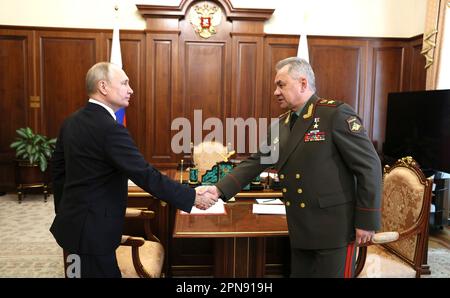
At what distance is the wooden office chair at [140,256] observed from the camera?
2.18 meters

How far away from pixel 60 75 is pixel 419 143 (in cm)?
514

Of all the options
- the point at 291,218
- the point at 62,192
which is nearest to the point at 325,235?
the point at 291,218

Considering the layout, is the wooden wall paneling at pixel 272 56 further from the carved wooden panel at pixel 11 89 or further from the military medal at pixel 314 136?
the military medal at pixel 314 136

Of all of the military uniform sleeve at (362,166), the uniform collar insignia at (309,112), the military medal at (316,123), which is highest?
the uniform collar insignia at (309,112)

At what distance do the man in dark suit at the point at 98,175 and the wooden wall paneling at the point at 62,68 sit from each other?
452 cm

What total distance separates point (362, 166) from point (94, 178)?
1.19 meters

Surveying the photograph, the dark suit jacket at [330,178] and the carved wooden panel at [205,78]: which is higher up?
the carved wooden panel at [205,78]

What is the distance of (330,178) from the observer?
179 cm

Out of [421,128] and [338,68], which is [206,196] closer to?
[421,128]

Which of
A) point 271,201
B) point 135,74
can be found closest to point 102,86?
point 271,201

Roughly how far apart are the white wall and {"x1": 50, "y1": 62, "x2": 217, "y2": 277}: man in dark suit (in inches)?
178

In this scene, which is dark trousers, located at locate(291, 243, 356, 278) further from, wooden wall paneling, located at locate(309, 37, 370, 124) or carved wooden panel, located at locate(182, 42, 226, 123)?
wooden wall paneling, located at locate(309, 37, 370, 124)

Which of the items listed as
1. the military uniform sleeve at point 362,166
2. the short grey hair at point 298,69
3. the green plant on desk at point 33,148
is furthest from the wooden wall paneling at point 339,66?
the military uniform sleeve at point 362,166

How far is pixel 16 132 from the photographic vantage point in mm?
6152
